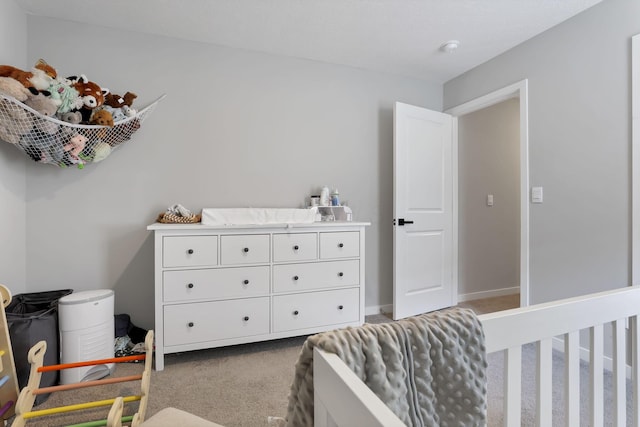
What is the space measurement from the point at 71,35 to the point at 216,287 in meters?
2.02

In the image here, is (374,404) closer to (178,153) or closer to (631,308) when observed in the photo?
(631,308)

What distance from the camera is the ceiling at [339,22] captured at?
1940 millimetres

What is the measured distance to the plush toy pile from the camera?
5.22 ft

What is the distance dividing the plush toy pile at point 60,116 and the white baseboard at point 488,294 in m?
3.43

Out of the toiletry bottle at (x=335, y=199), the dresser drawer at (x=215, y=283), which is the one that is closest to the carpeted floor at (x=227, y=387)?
the dresser drawer at (x=215, y=283)

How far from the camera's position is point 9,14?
183 cm

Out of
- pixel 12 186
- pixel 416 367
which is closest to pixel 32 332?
pixel 12 186

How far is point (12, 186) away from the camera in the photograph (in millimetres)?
1897

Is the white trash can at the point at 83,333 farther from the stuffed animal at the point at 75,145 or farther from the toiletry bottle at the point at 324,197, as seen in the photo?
the toiletry bottle at the point at 324,197

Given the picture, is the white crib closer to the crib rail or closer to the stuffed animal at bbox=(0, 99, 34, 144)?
the crib rail

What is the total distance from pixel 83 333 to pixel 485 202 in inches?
145

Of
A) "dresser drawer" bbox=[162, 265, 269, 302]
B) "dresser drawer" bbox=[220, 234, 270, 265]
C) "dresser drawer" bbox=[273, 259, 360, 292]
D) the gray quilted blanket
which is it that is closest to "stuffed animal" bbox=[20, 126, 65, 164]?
"dresser drawer" bbox=[162, 265, 269, 302]

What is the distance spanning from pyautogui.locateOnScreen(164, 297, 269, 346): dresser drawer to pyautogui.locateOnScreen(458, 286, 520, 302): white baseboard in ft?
7.50

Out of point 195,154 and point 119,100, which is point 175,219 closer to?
point 195,154
